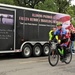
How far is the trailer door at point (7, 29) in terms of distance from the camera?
14852 millimetres

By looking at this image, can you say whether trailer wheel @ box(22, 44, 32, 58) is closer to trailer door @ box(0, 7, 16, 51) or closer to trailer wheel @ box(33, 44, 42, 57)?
trailer wheel @ box(33, 44, 42, 57)

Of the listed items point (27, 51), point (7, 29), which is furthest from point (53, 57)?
point (27, 51)

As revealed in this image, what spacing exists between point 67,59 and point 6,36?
3738 mm

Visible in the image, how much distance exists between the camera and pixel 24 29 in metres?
16.2

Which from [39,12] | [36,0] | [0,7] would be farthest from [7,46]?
[36,0]

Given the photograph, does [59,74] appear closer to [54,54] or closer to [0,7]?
[54,54]

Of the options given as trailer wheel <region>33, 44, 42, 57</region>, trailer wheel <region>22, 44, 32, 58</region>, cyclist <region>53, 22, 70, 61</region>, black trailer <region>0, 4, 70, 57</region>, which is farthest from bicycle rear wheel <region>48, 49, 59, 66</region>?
trailer wheel <region>33, 44, 42, 57</region>

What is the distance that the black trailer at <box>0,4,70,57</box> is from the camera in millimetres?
15031

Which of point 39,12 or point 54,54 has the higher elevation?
point 39,12

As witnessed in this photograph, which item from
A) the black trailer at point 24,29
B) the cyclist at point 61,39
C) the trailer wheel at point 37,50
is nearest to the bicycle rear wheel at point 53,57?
the cyclist at point 61,39

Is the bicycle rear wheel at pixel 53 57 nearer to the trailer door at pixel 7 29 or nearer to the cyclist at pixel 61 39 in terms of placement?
the cyclist at pixel 61 39

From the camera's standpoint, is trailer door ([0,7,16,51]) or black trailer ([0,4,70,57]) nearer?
trailer door ([0,7,16,51])

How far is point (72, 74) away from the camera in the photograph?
10008mm

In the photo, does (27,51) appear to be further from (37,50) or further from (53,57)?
(53,57)
